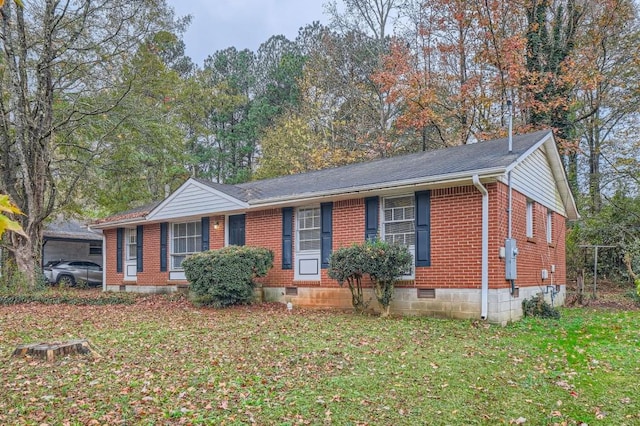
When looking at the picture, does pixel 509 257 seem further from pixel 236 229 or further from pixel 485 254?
pixel 236 229

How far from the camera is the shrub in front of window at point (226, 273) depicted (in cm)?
1141

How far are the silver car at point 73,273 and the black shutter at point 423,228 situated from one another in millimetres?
15928

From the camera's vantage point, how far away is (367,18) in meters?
23.9

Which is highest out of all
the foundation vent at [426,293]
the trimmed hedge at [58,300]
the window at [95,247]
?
the window at [95,247]

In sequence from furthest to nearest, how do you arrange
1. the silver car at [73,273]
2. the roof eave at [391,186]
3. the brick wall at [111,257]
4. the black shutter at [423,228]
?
the silver car at [73,273] → the brick wall at [111,257] → the black shutter at [423,228] → the roof eave at [391,186]

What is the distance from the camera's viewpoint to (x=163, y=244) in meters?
15.9

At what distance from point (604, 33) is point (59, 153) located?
74.7 ft

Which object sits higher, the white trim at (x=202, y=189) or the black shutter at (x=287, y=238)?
the white trim at (x=202, y=189)

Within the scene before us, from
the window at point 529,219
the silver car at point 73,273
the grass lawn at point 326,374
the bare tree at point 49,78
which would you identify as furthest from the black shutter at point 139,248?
the window at point 529,219

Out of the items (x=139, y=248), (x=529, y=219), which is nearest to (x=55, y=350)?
(x=529, y=219)

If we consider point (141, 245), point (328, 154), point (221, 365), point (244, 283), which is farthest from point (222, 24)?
point (221, 365)

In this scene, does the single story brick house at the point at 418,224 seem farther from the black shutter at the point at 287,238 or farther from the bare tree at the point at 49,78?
the bare tree at the point at 49,78

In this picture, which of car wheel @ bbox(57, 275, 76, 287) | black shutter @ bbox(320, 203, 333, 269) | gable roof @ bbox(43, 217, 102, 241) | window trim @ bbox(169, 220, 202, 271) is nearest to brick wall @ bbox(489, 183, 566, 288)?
black shutter @ bbox(320, 203, 333, 269)

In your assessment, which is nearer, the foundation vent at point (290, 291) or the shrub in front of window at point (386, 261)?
the shrub in front of window at point (386, 261)
